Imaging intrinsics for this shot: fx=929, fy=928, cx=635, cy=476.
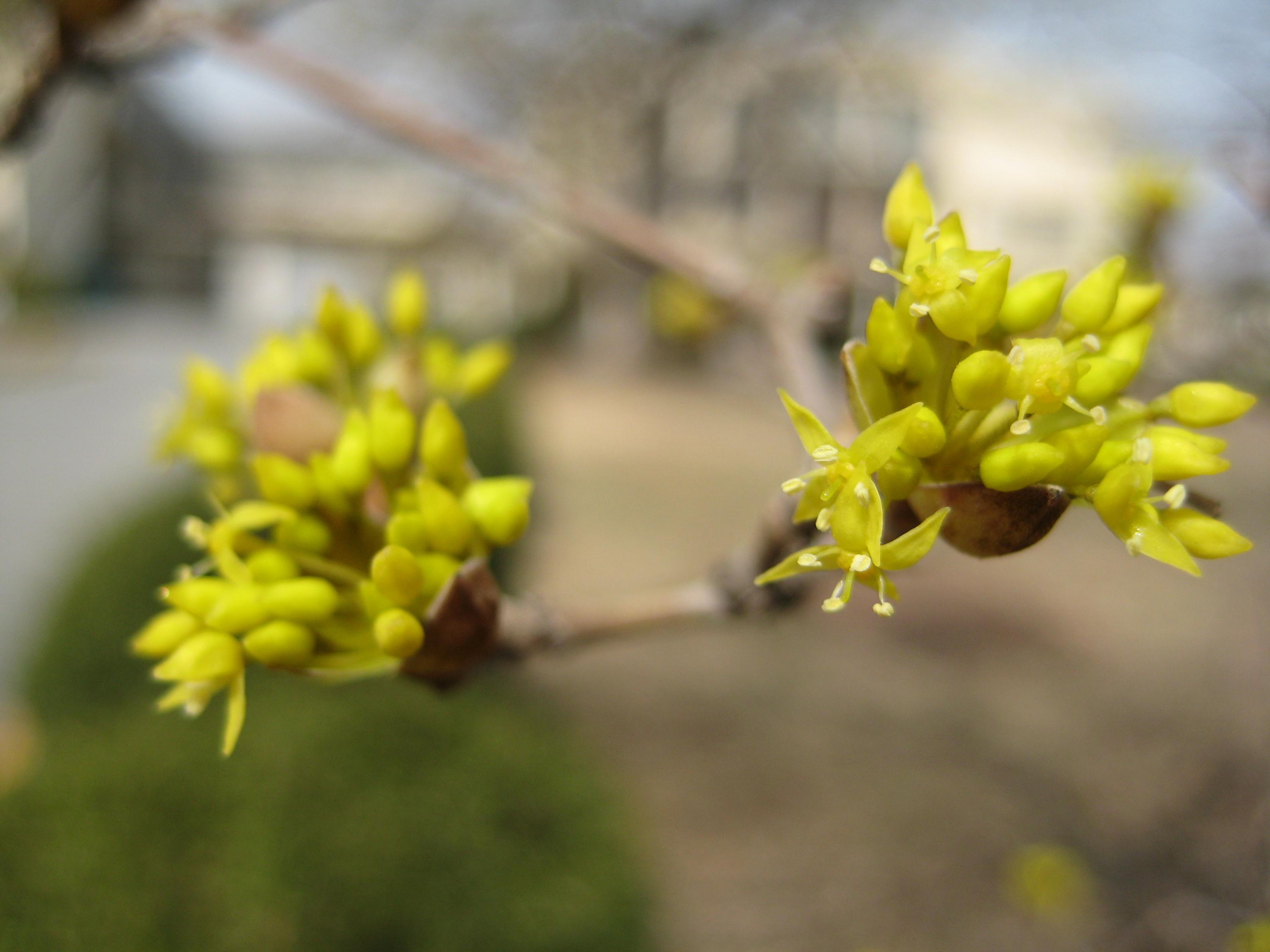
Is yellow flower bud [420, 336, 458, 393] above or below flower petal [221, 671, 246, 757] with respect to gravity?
above

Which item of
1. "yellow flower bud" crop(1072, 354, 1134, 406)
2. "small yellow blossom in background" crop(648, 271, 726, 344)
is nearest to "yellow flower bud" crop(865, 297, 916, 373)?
"yellow flower bud" crop(1072, 354, 1134, 406)

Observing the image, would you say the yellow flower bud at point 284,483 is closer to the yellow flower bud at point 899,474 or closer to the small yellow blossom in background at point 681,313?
the yellow flower bud at point 899,474

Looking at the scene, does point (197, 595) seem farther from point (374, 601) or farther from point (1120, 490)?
point (1120, 490)

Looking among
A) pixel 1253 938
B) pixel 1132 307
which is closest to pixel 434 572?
pixel 1132 307

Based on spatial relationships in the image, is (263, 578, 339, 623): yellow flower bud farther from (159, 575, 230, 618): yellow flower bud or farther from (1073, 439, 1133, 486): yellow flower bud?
(1073, 439, 1133, 486): yellow flower bud

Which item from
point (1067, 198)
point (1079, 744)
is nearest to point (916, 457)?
point (1079, 744)

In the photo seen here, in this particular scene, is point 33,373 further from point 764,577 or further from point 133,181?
point 133,181
